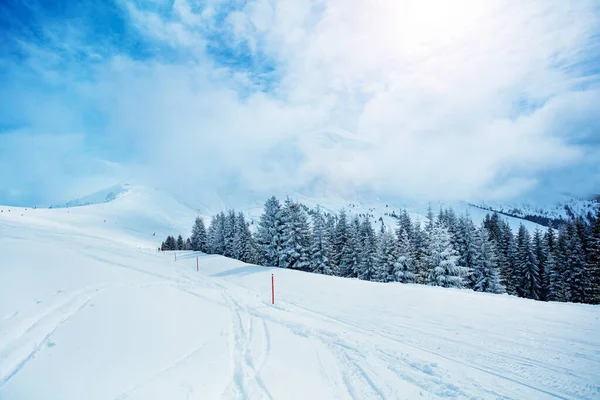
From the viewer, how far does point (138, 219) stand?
18962 centimetres

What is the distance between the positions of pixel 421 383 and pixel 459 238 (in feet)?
134

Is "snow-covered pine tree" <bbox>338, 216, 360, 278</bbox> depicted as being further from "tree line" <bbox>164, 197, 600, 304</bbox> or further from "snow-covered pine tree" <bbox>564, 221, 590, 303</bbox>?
"snow-covered pine tree" <bbox>564, 221, 590, 303</bbox>

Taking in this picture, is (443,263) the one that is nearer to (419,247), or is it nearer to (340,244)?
(419,247)

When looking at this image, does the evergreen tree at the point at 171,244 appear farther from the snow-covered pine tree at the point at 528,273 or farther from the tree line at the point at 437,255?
the snow-covered pine tree at the point at 528,273

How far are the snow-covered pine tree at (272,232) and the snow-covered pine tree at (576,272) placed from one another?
37.9 m

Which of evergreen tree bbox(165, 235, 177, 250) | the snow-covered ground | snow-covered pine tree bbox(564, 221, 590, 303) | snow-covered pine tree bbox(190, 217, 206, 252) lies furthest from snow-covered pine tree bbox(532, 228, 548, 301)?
evergreen tree bbox(165, 235, 177, 250)

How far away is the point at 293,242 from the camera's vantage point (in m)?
36.8

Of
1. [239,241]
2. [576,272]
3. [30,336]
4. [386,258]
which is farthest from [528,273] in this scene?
[30,336]

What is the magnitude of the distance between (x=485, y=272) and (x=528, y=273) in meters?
15.6

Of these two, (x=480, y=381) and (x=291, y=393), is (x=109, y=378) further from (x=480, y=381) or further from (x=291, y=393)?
(x=480, y=381)

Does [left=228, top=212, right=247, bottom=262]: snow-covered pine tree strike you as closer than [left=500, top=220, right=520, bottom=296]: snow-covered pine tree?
No

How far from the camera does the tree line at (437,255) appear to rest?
3061 cm

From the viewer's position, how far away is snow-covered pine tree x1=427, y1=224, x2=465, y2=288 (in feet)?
95.2

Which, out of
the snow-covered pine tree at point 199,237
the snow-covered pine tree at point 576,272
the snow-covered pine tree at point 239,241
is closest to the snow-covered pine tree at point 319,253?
the snow-covered pine tree at point 239,241
